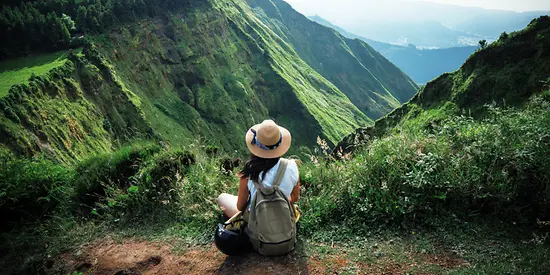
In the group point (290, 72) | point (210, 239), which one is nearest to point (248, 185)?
point (210, 239)

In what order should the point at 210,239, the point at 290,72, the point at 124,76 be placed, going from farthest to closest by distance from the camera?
1. the point at 290,72
2. the point at 124,76
3. the point at 210,239

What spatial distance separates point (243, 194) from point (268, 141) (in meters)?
0.84

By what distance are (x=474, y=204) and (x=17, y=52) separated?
160ft

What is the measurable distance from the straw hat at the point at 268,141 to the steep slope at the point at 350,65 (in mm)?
150763

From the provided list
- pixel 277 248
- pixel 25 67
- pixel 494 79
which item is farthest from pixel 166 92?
pixel 277 248

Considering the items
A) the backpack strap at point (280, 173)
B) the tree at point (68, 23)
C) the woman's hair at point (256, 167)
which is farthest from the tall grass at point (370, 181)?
the tree at point (68, 23)

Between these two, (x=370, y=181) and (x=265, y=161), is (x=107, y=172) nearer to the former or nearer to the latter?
(x=265, y=161)

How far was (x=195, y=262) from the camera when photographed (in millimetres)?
4602

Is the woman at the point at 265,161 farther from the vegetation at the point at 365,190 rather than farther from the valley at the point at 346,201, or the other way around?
the vegetation at the point at 365,190

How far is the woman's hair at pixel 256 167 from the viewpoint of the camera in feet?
13.5

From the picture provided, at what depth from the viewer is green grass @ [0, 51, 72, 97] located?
30297 mm

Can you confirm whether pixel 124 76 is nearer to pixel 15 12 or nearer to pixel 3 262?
pixel 15 12

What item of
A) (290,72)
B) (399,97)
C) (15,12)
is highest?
(15,12)

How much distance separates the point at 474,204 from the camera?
4684 mm
